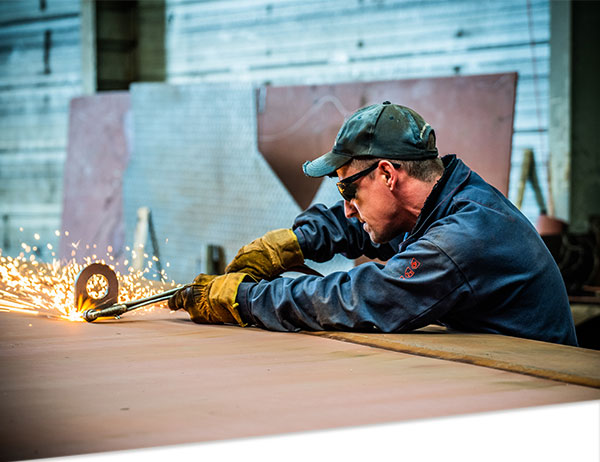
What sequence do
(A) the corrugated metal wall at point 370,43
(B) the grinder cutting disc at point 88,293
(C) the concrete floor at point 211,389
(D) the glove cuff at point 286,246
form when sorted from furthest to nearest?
(A) the corrugated metal wall at point 370,43
(D) the glove cuff at point 286,246
(B) the grinder cutting disc at point 88,293
(C) the concrete floor at point 211,389

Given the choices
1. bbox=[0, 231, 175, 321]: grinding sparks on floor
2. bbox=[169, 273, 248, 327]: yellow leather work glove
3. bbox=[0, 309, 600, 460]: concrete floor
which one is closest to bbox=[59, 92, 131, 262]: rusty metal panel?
bbox=[0, 231, 175, 321]: grinding sparks on floor

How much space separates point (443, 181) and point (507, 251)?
0.29 metres

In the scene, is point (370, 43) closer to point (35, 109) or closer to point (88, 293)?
point (35, 109)

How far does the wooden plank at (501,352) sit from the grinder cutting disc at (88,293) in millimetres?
727

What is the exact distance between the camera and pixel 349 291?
1.95 meters

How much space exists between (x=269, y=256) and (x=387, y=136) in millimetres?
646

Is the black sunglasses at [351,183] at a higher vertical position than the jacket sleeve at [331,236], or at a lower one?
higher

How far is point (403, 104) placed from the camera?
4.57 m

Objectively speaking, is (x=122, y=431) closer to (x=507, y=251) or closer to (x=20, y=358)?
(x=20, y=358)

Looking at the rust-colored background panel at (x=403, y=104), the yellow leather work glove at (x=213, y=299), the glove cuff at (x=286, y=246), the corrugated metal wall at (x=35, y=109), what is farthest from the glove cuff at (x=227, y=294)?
the corrugated metal wall at (x=35, y=109)

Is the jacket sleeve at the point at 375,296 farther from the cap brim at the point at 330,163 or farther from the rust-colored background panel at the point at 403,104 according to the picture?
the rust-colored background panel at the point at 403,104

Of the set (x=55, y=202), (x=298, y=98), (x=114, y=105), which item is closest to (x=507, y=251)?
(x=298, y=98)

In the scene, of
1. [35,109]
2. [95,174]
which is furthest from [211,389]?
[35,109]

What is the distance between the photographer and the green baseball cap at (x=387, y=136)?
2.08m
